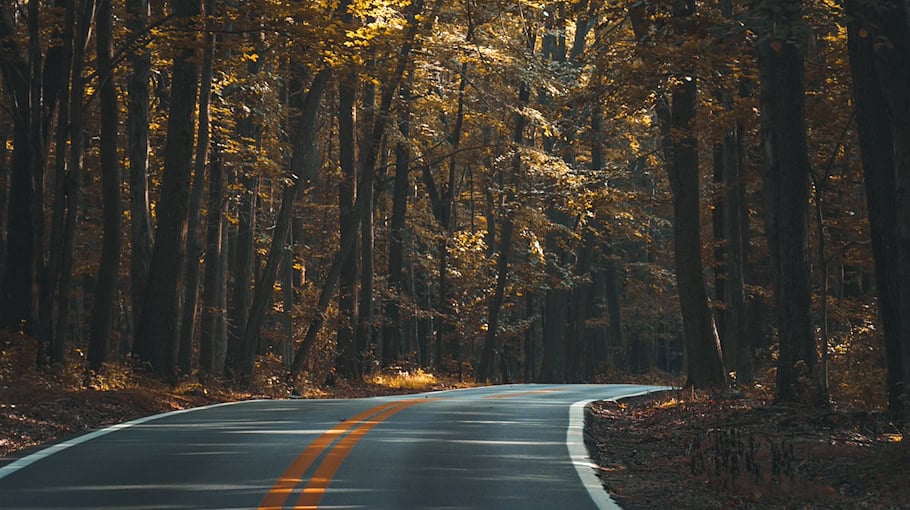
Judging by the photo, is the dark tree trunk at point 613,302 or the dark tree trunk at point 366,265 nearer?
the dark tree trunk at point 366,265

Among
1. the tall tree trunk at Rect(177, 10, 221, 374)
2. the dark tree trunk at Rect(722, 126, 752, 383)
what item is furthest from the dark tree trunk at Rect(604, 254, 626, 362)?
the tall tree trunk at Rect(177, 10, 221, 374)

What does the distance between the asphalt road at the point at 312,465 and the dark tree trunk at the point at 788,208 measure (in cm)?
324

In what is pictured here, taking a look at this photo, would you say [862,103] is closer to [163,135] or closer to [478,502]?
[478,502]

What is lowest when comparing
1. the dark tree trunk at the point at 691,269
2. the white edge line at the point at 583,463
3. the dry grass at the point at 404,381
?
the white edge line at the point at 583,463

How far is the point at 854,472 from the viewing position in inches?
428

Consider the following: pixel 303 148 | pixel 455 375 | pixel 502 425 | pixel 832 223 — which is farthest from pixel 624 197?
pixel 455 375

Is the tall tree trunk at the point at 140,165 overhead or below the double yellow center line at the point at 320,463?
overhead

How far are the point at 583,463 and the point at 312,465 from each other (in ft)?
9.67

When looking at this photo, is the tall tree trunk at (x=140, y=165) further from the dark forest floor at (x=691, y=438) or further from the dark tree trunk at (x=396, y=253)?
the dark tree trunk at (x=396, y=253)

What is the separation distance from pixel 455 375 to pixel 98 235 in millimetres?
13905

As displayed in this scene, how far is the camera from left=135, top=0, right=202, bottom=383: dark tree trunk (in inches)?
854

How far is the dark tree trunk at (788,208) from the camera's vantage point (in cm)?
1612

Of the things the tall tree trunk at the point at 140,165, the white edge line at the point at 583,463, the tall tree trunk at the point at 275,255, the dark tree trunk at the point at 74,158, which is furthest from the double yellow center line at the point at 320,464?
the tall tree trunk at the point at 275,255

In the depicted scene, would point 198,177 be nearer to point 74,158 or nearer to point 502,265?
point 74,158
